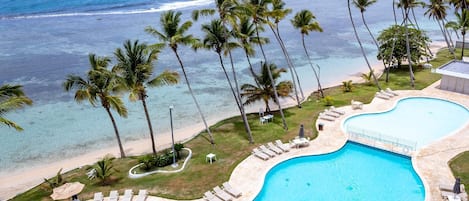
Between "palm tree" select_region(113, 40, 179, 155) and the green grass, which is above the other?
"palm tree" select_region(113, 40, 179, 155)

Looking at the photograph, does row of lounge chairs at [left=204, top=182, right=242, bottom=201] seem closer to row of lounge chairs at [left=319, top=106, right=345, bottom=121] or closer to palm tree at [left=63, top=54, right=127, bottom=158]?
palm tree at [left=63, top=54, right=127, bottom=158]

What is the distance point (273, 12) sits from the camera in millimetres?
24141

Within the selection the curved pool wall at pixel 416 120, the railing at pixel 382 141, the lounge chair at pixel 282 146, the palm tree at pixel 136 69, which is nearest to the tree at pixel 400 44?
the curved pool wall at pixel 416 120

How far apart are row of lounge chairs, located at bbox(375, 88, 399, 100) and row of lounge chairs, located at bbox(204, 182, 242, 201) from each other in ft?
59.2

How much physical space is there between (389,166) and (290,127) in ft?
24.2

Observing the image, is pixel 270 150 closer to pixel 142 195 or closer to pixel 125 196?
pixel 142 195

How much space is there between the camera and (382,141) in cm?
2297

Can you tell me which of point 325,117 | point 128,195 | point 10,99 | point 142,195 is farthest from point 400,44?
point 10,99

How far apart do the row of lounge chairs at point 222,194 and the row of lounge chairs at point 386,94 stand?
18043 millimetres

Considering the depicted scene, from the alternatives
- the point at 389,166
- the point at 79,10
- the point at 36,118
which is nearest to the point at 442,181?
the point at 389,166

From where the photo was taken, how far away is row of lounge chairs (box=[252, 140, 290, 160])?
866 inches

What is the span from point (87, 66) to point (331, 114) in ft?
102

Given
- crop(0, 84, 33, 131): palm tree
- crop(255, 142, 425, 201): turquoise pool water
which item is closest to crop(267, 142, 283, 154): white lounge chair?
crop(255, 142, 425, 201): turquoise pool water

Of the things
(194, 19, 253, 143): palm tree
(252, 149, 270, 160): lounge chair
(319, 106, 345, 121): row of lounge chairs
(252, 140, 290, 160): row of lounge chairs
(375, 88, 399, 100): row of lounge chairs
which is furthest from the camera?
(375, 88, 399, 100): row of lounge chairs
